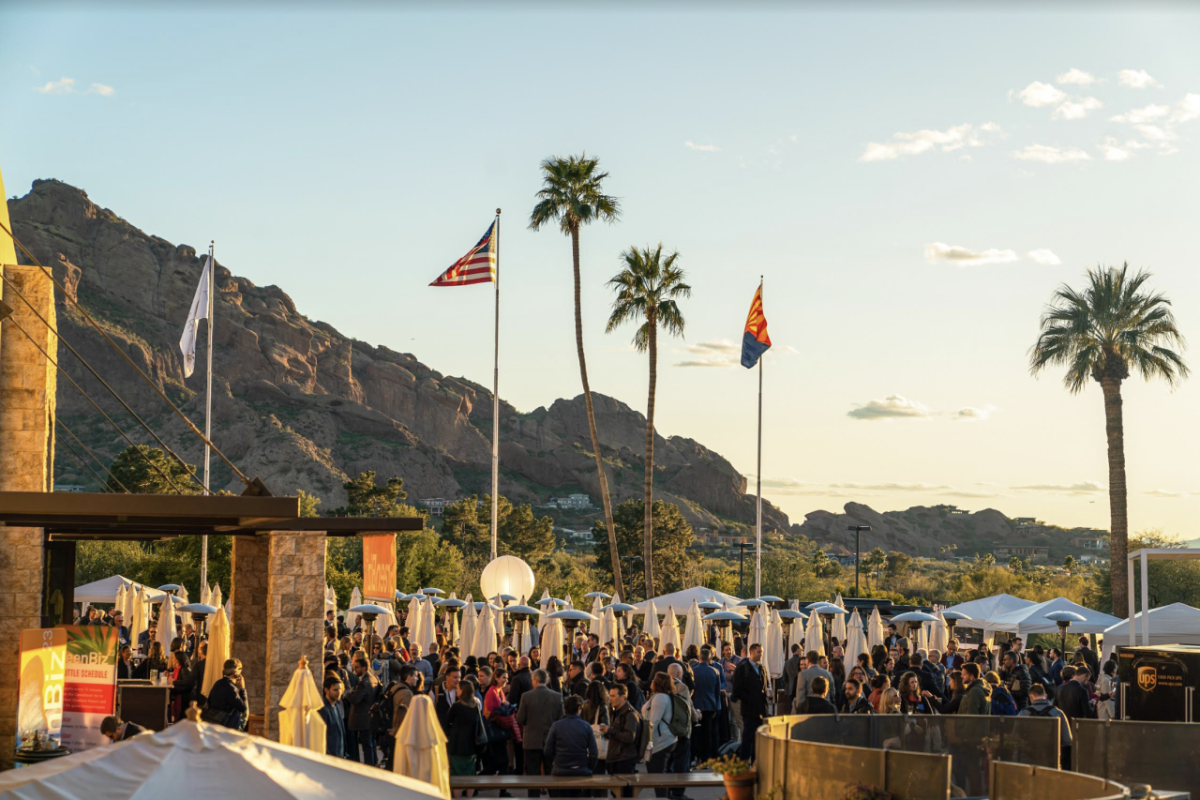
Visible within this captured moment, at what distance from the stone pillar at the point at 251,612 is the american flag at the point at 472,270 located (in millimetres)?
16008

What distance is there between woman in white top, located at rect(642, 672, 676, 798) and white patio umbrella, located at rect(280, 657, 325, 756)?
13.0ft

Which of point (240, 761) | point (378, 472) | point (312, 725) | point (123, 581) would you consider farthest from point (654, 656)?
point (378, 472)

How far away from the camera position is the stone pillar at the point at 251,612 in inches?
672

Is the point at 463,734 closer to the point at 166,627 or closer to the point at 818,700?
the point at 818,700

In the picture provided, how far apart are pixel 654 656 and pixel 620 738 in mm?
6026

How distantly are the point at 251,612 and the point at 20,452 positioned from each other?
3.97m

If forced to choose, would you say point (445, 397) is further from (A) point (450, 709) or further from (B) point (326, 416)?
(A) point (450, 709)

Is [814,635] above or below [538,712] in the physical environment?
below

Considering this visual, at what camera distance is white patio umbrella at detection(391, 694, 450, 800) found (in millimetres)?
10789

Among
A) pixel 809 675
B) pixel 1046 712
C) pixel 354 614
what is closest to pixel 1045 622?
pixel 809 675

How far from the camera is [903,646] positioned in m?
27.9

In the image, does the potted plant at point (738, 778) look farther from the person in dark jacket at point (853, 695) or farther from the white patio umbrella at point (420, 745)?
the person in dark jacket at point (853, 695)

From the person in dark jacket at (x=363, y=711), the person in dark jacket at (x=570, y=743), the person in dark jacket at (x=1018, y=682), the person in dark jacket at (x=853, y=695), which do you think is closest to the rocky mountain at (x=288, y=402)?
the person in dark jacket at (x=363, y=711)

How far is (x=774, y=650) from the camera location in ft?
88.1
